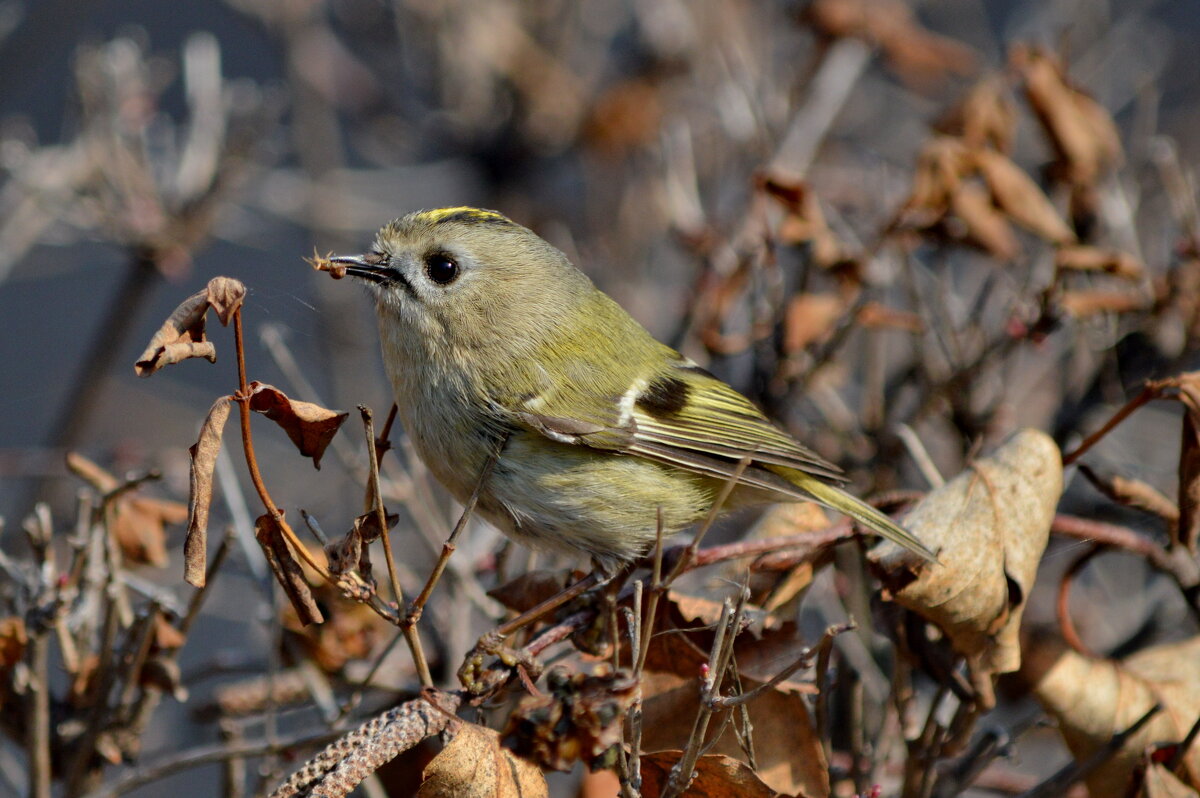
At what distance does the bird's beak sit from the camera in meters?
1.88

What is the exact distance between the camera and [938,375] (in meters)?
2.25

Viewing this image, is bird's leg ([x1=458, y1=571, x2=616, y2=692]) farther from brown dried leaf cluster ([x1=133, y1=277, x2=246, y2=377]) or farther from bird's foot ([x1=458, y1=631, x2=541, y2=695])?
brown dried leaf cluster ([x1=133, y1=277, x2=246, y2=377])

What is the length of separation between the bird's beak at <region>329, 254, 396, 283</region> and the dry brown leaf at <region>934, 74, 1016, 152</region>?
1070 millimetres

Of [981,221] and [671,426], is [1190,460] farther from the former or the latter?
[671,426]

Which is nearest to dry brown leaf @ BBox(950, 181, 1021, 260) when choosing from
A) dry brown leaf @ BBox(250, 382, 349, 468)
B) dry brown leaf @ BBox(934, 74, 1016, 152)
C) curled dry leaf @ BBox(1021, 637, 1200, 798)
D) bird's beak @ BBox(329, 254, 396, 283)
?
dry brown leaf @ BBox(934, 74, 1016, 152)

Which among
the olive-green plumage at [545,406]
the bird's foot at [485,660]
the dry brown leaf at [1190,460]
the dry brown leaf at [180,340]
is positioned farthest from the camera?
the olive-green plumage at [545,406]

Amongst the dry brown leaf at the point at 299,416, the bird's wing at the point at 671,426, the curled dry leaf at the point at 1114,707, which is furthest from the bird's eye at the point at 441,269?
the curled dry leaf at the point at 1114,707

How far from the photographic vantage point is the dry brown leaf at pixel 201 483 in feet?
3.59

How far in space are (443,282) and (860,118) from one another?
7.87 ft

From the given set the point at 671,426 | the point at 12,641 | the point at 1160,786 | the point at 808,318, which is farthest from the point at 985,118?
the point at 12,641

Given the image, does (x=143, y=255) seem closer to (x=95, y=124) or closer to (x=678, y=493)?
(x=95, y=124)

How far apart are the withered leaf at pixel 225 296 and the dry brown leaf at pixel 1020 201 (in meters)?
1.41

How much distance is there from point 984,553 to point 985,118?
1.05 m

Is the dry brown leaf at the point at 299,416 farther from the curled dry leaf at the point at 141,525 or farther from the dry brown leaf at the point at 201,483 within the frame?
the curled dry leaf at the point at 141,525
